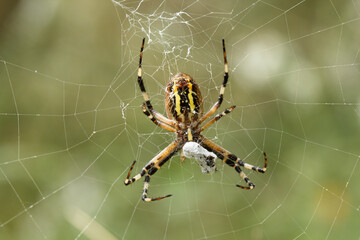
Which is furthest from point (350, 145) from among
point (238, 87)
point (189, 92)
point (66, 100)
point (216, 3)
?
point (66, 100)

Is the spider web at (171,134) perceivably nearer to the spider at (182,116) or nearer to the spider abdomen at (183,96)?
the spider at (182,116)

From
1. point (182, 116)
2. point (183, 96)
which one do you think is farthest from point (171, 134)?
point (183, 96)

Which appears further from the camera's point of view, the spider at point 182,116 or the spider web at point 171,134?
the spider web at point 171,134

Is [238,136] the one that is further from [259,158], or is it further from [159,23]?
[159,23]

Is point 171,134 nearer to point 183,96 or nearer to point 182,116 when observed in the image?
point 182,116

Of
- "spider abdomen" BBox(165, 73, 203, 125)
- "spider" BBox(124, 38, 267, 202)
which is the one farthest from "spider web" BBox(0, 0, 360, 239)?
"spider abdomen" BBox(165, 73, 203, 125)

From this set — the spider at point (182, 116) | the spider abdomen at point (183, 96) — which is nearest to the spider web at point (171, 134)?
the spider at point (182, 116)
